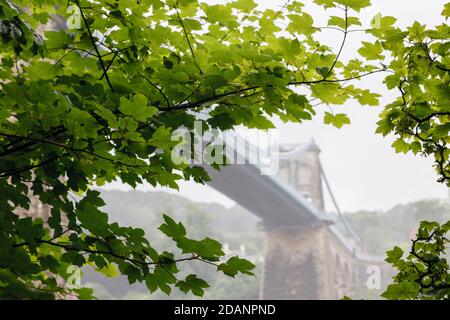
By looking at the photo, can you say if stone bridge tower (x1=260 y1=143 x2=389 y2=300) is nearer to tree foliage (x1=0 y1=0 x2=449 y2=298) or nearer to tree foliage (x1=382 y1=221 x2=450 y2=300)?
tree foliage (x1=382 y1=221 x2=450 y2=300)

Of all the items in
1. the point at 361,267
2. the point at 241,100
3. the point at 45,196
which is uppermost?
the point at 361,267

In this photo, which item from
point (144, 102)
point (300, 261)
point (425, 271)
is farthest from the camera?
point (300, 261)

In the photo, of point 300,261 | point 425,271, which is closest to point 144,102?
point 425,271

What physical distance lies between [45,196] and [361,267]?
74.0 meters

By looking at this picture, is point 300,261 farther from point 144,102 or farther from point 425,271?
point 144,102

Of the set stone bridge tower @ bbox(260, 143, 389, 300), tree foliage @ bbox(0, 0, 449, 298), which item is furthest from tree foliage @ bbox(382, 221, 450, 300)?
stone bridge tower @ bbox(260, 143, 389, 300)

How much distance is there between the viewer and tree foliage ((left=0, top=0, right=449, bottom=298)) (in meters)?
1.97

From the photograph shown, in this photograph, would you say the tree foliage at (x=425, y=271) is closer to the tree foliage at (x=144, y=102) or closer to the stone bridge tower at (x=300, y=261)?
the tree foliage at (x=144, y=102)

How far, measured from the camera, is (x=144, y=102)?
1.81 m

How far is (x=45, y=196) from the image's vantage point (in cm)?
249

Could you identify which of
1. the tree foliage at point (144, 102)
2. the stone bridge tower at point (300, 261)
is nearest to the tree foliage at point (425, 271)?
the tree foliage at point (144, 102)

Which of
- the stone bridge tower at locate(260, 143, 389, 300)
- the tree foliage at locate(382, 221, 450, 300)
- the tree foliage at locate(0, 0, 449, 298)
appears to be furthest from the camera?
the stone bridge tower at locate(260, 143, 389, 300)

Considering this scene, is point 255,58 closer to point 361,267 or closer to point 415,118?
point 415,118

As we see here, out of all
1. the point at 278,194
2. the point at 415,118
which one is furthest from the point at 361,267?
the point at 415,118
